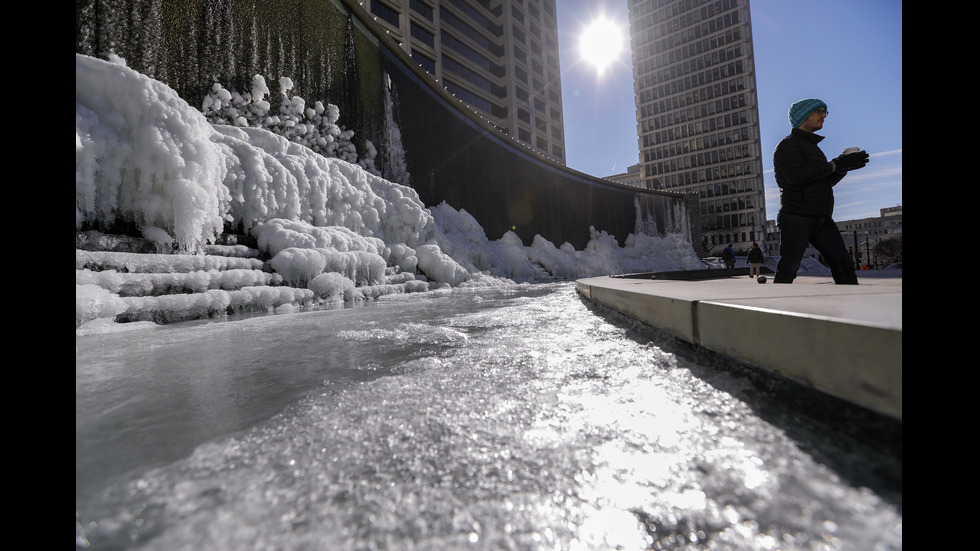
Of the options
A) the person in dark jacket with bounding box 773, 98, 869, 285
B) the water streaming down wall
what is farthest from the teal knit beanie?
the water streaming down wall

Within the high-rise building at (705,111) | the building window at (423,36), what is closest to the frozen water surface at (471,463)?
the building window at (423,36)

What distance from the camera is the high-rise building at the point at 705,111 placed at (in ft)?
156

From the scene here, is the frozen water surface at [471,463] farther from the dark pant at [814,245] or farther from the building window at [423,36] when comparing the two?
the building window at [423,36]

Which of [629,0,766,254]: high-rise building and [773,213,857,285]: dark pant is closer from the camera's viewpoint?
[773,213,857,285]: dark pant

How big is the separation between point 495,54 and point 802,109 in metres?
37.8

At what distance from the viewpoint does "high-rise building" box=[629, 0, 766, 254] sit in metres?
47.6

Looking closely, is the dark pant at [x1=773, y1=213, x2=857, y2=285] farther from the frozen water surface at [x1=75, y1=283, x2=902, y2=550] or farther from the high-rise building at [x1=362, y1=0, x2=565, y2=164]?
the high-rise building at [x1=362, y1=0, x2=565, y2=164]

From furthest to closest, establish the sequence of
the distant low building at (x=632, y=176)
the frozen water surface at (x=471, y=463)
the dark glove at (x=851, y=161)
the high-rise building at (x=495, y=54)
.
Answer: the distant low building at (x=632, y=176), the high-rise building at (x=495, y=54), the dark glove at (x=851, y=161), the frozen water surface at (x=471, y=463)

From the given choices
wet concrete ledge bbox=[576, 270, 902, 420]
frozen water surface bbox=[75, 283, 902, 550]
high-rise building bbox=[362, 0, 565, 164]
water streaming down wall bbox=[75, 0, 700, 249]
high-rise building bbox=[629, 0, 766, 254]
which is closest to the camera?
frozen water surface bbox=[75, 283, 902, 550]

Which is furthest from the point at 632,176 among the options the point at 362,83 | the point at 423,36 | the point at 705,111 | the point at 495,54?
the point at 362,83

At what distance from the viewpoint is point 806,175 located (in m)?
3.02
